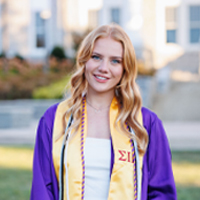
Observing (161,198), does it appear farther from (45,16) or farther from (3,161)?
(45,16)

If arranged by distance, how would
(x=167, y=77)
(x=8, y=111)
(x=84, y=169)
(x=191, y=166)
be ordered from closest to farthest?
1. (x=84, y=169)
2. (x=191, y=166)
3. (x=8, y=111)
4. (x=167, y=77)

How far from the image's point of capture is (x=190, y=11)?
1844 centimetres

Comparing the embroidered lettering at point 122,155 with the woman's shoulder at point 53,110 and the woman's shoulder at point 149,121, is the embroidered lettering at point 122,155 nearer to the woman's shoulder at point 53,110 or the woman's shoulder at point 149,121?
the woman's shoulder at point 149,121

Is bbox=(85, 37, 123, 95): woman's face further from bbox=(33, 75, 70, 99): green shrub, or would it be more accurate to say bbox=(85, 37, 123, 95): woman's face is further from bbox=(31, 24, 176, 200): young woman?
bbox=(33, 75, 70, 99): green shrub

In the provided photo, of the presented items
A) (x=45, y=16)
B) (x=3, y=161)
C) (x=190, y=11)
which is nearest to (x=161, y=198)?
(x=3, y=161)

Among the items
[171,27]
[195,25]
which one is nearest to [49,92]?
[171,27]

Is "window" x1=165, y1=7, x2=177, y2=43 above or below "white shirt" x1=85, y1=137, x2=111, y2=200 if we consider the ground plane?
above

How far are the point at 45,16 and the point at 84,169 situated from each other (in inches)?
734

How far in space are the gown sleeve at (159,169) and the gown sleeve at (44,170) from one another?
595 millimetres

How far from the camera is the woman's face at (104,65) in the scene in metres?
2.42

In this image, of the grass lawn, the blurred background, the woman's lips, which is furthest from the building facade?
the woman's lips

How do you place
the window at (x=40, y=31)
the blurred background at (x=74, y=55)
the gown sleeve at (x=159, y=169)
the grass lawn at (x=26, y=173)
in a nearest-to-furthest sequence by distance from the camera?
the gown sleeve at (x=159, y=169), the grass lawn at (x=26, y=173), the blurred background at (x=74, y=55), the window at (x=40, y=31)

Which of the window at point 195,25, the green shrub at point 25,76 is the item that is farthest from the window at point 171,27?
the green shrub at point 25,76

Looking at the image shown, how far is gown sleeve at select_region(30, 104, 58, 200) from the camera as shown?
2299mm
